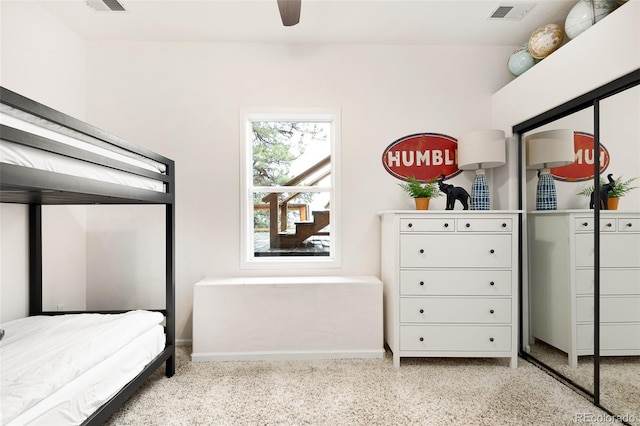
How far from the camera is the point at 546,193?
7.43 feet

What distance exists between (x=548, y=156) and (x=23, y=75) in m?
3.83

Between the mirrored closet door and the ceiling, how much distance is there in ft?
2.97

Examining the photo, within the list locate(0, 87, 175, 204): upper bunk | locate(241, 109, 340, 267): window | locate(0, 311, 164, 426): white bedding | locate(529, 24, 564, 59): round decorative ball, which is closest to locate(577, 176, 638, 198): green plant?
locate(529, 24, 564, 59): round decorative ball

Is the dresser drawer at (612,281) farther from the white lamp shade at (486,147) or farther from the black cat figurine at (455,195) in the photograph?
the white lamp shade at (486,147)

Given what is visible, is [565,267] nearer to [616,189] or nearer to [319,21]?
[616,189]

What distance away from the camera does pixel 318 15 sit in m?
2.43

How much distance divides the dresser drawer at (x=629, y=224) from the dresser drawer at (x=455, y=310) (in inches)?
34.5

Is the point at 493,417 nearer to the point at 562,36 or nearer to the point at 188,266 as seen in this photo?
the point at 188,266

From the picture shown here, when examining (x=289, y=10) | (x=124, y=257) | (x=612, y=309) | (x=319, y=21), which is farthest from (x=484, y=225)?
(x=124, y=257)

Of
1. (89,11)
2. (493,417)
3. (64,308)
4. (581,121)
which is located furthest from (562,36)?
(64,308)

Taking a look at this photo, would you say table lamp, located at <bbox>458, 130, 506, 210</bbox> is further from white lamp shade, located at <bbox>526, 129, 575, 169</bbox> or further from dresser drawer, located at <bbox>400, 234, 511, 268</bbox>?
dresser drawer, located at <bbox>400, 234, 511, 268</bbox>

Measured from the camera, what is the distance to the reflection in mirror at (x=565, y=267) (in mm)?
1934

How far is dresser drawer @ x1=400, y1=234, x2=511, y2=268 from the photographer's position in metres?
2.32

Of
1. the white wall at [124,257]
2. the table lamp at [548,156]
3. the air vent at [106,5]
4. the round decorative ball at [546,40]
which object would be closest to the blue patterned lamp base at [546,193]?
the table lamp at [548,156]
